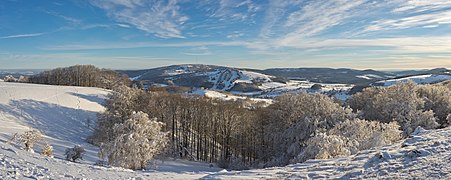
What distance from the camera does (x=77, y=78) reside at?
93.1m

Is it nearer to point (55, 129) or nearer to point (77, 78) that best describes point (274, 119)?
point (55, 129)

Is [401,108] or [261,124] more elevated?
[401,108]

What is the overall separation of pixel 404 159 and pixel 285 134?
97.0 feet

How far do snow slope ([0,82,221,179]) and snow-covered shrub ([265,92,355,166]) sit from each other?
370 inches

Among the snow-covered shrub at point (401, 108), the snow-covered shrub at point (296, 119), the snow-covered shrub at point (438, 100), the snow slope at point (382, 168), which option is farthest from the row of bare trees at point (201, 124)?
the snow slope at point (382, 168)

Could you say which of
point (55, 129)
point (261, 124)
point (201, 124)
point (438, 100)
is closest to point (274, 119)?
point (261, 124)

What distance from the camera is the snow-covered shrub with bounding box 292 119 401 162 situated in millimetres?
20830

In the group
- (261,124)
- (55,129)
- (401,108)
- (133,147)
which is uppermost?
(401,108)

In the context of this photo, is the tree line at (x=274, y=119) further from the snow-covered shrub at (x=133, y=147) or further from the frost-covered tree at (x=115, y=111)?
the snow-covered shrub at (x=133, y=147)

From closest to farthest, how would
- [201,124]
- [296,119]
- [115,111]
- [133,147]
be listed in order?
[133,147]
[115,111]
[296,119]
[201,124]

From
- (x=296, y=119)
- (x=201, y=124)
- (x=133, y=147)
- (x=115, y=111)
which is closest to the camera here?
(x=133, y=147)

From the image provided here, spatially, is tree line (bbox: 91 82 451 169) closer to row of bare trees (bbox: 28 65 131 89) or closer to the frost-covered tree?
the frost-covered tree

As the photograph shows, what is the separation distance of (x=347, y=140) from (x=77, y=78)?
85239 mm

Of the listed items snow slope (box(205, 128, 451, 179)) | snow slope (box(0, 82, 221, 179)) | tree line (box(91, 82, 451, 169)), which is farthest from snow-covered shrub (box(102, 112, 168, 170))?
snow slope (box(205, 128, 451, 179))
